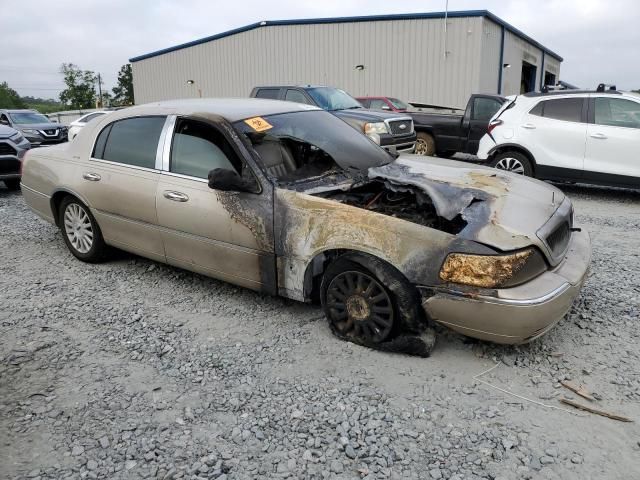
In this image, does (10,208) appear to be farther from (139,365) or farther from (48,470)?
(48,470)

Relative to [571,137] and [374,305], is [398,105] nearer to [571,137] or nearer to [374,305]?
[571,137]

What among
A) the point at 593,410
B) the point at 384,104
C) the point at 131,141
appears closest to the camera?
the point at 593,410

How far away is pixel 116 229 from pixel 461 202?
10.0 ft

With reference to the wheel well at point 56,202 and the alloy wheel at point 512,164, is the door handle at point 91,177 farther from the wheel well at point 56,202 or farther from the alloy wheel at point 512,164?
the alloy wheel at point 512,164

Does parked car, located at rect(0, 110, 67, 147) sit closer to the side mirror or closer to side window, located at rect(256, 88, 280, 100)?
side window, located at rect(256, 88, 280, 100)

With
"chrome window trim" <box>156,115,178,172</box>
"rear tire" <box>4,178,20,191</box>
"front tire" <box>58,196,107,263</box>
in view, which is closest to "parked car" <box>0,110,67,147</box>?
"rear tire" <box>4,178,20,191</box>

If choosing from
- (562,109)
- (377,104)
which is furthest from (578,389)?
(377,104)

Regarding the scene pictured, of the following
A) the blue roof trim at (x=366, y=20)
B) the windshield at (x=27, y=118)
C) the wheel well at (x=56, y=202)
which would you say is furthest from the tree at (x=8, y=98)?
the wheel well at (x=56, y=202)

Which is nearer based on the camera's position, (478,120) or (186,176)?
(186,176)

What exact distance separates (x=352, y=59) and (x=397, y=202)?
18.1 metres

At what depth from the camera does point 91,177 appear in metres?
4.86

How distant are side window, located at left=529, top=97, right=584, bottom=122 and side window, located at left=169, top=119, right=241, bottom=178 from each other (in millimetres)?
6123

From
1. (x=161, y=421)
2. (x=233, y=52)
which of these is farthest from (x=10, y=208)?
(x=233, y=52)

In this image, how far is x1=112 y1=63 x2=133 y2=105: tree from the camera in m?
62.0
